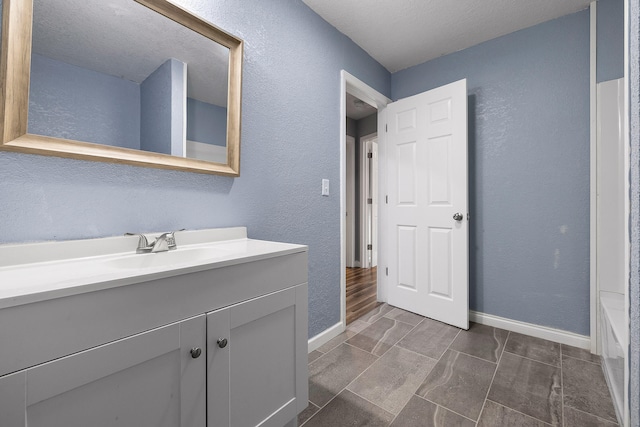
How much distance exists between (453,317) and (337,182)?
142 centimetres

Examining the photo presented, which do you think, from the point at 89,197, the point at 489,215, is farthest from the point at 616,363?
the point at 89,197

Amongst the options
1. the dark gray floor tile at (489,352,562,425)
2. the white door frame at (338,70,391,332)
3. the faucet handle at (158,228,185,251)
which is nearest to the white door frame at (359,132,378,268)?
the white door frame at (338,70,391,332)

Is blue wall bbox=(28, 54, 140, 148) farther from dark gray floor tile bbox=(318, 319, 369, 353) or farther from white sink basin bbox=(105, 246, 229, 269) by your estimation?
dark gray floor tile bbox=(318, 319, 369, 353)

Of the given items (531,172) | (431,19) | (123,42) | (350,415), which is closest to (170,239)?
(123,42)

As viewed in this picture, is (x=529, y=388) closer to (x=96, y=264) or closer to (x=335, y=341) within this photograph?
(x=335, y=341)

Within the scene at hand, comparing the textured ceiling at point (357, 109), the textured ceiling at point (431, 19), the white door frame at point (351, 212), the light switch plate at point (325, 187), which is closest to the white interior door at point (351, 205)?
the white door frame at point (351, 212)

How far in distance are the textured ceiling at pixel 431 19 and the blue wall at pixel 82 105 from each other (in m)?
1.38

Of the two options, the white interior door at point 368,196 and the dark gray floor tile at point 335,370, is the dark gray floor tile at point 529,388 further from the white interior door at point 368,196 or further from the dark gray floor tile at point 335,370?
the white interior door at point 368,196

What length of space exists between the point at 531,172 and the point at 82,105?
267 centimetres

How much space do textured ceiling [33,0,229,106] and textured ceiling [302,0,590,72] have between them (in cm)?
97

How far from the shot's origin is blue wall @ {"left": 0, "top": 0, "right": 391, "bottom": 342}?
92 centimetres

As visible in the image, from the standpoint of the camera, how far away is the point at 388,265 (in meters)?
2.64

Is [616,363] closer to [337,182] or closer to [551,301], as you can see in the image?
[551,301]

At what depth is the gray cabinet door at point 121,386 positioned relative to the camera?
554mm
